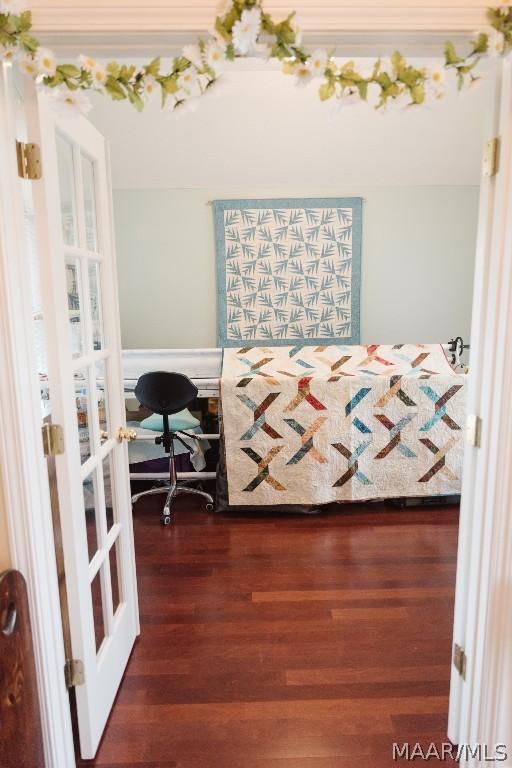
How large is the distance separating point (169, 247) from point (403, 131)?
1.99 metres

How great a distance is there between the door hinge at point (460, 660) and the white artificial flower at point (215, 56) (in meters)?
1.67

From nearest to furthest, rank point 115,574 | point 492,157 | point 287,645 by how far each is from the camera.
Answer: point 492,157 → point 115,574 → point 287,645

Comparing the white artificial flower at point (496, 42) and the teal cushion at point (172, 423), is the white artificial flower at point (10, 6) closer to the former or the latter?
the white artificial flower at point (496, 42)

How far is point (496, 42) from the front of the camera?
1034 mm

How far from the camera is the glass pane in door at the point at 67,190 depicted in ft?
4.45

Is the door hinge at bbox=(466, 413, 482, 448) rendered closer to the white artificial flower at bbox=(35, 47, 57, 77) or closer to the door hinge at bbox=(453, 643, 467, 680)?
the door hinge at bbox=(453, 643, 467, 680)

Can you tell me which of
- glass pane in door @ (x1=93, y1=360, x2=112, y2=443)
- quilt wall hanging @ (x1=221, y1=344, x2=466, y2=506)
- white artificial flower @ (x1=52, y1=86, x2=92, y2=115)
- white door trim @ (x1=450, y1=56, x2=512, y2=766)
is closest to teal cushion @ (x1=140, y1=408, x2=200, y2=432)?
quilt wall hanging @ (x1=221, y1=344, x2=466, y2=506)

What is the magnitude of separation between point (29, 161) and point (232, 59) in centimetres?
53

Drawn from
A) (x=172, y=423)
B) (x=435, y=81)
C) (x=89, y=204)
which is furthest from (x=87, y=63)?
(x=172, y=423)

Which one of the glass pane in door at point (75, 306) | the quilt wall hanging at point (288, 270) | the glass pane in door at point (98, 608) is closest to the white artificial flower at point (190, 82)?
the glass pane in door at point (75, 306)

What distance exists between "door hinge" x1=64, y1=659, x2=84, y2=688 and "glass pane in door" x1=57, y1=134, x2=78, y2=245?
3.94 feet

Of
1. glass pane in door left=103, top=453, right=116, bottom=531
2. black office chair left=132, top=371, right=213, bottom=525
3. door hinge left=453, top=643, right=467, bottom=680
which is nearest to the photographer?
door hinge left=453, top=643, right=467, bottom=680

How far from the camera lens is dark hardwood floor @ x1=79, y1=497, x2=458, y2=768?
5.00ft

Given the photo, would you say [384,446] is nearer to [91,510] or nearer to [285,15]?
[91,510]
